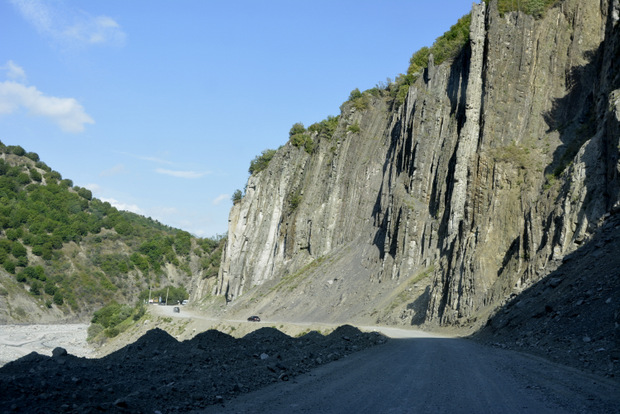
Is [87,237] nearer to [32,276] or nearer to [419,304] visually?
[32,276]

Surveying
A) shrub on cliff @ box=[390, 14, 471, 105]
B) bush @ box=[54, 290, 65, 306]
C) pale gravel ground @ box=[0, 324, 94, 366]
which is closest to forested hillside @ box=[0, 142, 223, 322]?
bush @ box=[54, 290, 65, 306]

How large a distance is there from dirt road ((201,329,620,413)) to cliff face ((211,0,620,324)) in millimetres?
12926

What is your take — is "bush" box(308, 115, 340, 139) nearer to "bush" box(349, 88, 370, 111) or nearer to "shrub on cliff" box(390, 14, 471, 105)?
"bush" box(349, 88, 370, 111)

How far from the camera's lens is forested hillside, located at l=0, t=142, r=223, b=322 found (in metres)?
98.4

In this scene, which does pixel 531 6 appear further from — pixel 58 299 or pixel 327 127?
pixel 58 299

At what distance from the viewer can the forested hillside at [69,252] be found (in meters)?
98.4

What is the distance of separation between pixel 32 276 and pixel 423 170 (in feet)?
252

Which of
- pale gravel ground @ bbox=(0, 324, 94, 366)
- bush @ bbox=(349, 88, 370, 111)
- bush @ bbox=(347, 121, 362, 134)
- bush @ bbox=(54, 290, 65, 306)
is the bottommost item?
pale gravel ground @ bbox=(0, 324, 94, 366)

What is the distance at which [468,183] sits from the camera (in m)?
39.2

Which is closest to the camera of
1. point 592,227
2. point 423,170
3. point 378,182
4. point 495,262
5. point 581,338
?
point 581,338

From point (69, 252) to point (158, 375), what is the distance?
12045 cm

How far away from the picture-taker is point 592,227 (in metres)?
24.6

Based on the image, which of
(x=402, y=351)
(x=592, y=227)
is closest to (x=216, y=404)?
(x=402, y=351)

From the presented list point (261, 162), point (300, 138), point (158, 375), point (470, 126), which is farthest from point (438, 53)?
point (158, 375)
